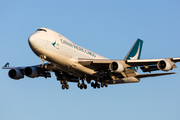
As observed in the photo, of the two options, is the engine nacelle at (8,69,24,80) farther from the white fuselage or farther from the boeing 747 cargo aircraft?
the white fuselage

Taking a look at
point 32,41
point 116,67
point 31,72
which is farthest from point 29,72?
point 116,67

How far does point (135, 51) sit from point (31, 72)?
56.1 ft

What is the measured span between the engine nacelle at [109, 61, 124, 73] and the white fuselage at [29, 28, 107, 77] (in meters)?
3.23

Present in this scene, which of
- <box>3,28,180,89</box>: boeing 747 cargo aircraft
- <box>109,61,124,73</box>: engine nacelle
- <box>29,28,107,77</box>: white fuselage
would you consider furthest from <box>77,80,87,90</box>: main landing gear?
<box>109,61,124,73</box>: engine nacelle

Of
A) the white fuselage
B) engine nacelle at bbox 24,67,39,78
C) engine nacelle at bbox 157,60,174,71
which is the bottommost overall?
engine nacelle at bbox 157,60,174,71

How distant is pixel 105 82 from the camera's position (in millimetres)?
37812

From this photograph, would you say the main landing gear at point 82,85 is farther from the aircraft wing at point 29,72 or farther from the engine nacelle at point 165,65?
the engine nacelle at point 165,65

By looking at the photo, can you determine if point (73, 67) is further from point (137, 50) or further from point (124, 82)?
point (137, 50)

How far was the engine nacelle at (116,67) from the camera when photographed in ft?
109

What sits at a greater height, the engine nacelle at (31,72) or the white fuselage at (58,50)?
the white fuselage at (58,50)

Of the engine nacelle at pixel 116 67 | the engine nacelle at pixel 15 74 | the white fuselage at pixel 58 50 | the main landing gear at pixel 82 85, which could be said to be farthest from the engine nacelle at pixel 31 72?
the engine nacelle at pixel 116 67

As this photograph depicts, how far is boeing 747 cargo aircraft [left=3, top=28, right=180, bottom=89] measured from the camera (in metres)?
31.9

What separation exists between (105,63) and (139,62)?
4.04 metres

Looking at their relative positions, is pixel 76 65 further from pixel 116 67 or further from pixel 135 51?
pixel 135 51
